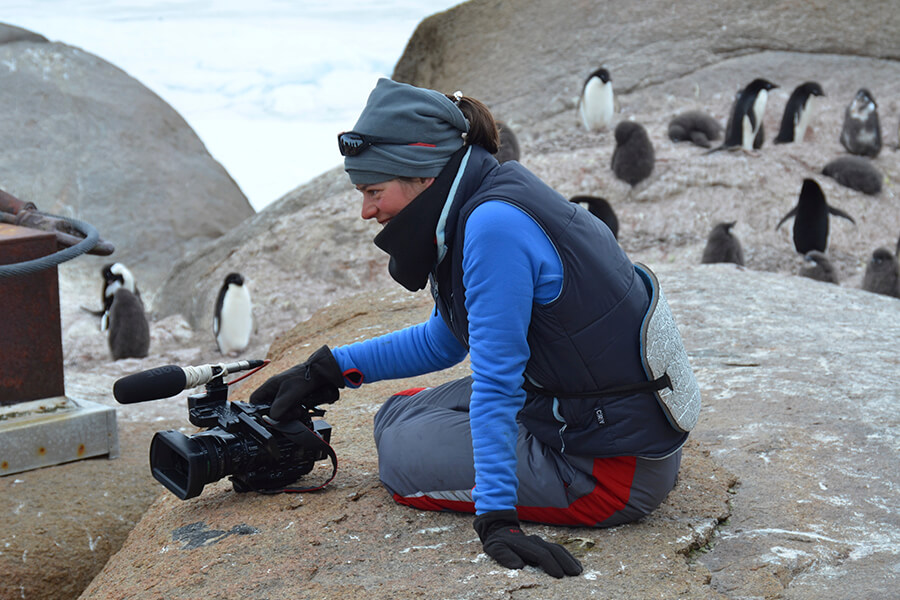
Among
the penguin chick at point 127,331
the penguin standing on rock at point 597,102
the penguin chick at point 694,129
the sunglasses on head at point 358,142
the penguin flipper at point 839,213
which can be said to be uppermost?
the penguin standing on rock at point 597,102

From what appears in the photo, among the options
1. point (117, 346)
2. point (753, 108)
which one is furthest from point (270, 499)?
point (753, 108)

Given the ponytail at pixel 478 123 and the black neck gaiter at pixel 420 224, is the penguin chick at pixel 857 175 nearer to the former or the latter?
the ponytail at pixel 478 123

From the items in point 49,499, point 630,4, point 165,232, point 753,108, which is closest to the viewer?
point 49,499

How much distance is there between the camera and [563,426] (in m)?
1.96

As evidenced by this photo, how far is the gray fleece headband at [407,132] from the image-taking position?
1.87m

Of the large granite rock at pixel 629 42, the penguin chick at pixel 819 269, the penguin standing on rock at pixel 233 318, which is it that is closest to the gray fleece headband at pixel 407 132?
the penguin standing on rock at pixel 233 318

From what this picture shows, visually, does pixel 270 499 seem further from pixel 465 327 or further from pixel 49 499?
pixel 49 499

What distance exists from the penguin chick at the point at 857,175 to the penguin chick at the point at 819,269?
1558 millimetres

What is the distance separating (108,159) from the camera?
11.6 metres

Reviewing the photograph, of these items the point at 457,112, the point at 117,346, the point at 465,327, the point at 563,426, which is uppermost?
the point at 457,112

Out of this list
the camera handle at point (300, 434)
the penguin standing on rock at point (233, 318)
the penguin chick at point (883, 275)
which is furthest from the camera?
the penguin standing on rock at point (233, 318)

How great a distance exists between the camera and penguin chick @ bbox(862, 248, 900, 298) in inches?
263

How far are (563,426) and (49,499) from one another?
197cm

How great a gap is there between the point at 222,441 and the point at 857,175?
752 centimetres
